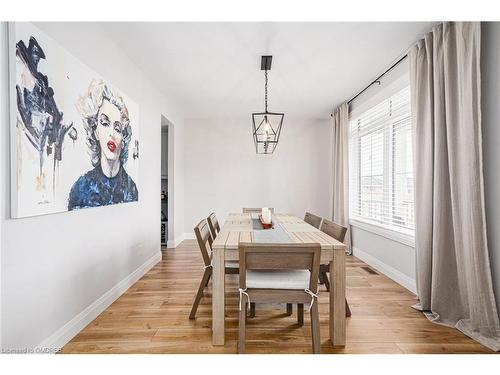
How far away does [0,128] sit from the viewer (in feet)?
4.50

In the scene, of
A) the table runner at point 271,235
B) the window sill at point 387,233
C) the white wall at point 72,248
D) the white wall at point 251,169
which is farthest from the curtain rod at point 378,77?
the white wall at point 72,248

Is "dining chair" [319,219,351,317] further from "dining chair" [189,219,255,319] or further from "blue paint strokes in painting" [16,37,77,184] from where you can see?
"blue paint strokes in painting" [16,37,77,184]

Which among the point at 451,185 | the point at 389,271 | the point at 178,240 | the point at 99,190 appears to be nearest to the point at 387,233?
the point at 389,271

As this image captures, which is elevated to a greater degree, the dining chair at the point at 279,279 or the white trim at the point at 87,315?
the dining chair at the point at 279,279

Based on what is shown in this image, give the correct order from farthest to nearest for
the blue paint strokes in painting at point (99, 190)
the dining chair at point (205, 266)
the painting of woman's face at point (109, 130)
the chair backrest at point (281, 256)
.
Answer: the painting of woman's face at point (109, 130), the dining chair at point (205, 266), the blue paint strokes in painting at point (99, 190), the chair backrest at point (281, 256)

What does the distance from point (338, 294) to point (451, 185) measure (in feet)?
4.08

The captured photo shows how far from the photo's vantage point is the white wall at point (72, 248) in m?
1.44

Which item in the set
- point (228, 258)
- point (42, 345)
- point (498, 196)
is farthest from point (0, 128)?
point (498, 196)

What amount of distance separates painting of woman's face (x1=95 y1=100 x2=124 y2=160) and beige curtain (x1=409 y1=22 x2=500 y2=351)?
280cm

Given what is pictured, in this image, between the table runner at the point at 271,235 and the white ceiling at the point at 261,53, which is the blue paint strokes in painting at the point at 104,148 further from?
the table runner at the point at 271,235

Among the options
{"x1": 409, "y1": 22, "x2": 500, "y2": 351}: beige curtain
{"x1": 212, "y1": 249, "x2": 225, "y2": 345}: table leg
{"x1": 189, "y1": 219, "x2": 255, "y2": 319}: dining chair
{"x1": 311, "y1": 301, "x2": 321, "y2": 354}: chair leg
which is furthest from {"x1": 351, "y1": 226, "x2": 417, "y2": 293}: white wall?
{"x1": 212, "y1": 249, "x2": 225, "y2": 345}: table leg

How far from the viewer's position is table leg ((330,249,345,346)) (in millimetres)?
1811

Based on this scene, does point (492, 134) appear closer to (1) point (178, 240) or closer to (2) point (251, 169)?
(2) point (251, 169)

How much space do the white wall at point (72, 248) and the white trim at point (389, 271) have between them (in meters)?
2.97
